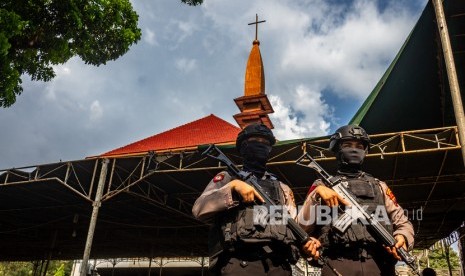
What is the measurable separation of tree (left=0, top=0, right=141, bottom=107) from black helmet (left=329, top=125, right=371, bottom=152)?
202 inches

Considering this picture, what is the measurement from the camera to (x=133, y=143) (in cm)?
1980

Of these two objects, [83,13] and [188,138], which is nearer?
[83,13]

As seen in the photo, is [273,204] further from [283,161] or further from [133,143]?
[133,143]

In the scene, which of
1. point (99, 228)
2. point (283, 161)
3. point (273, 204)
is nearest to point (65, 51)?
point (283, 161)

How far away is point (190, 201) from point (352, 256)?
34.2ft

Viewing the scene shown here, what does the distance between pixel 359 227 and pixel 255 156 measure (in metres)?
0.91

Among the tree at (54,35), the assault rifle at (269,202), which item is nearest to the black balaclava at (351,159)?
the assault rifle at (269,202)

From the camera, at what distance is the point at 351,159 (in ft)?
10.0

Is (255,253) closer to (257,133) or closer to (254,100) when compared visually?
(257,133)

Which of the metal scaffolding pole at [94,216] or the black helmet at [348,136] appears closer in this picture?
the black helmet at [348,136]

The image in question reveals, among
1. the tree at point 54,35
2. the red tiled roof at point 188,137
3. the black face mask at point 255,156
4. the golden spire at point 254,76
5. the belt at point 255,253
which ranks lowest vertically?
the belt at point 255,253

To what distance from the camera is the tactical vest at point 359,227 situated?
8.83 ft

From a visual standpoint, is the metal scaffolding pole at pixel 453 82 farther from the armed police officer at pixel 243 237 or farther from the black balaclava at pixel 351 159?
the armed police officer at pixel 243 237

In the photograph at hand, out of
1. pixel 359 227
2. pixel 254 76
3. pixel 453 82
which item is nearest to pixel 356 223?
pixel 359 227
